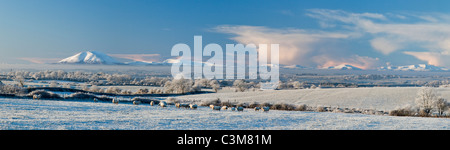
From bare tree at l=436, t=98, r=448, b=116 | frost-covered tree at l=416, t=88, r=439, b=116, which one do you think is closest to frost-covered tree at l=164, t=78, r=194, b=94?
frost-covered tree at l=416, t=88, r=439, b=116

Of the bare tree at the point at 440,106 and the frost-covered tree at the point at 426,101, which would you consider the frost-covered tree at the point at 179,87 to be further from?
the bare tree at the point at 440,106

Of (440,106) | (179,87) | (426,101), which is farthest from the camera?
(179,87)

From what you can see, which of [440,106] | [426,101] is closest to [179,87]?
[426,101]

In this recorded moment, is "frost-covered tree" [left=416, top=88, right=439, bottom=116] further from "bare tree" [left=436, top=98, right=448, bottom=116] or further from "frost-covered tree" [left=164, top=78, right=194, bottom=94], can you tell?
"frost-covered tree" [left=164, top=78, right=194, bottom=94]

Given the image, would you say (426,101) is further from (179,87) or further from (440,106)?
(179,87)

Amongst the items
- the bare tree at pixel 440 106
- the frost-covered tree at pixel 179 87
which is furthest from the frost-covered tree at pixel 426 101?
the frost-covered tree at pixel 179 87

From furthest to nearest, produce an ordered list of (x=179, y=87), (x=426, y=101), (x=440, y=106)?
(x=179, y=87), (x=426, y=101), (x=440, y=106)

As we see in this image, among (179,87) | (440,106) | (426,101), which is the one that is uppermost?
(179,87)
